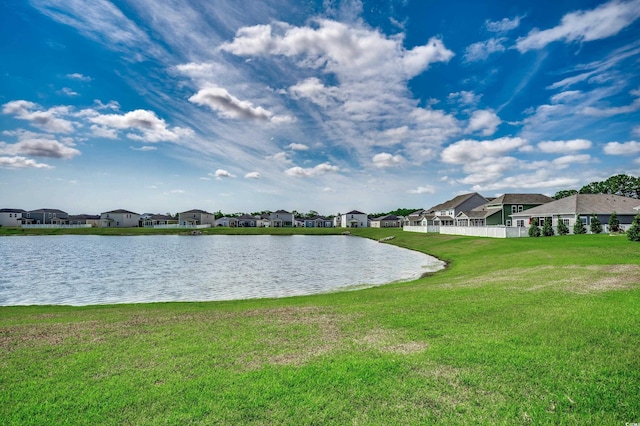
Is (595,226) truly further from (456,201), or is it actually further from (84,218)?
(84,218)

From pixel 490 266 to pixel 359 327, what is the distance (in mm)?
20570

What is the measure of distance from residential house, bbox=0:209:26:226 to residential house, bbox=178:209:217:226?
55.9 meters

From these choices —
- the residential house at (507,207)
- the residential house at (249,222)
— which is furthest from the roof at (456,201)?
the residential house at (249,222)

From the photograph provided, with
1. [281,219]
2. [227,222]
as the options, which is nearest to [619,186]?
[281,219]

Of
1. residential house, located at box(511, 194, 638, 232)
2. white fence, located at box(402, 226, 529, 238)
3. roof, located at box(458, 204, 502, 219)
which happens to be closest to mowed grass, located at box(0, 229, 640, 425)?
white fence, located at box(402, 226, 529, 238)

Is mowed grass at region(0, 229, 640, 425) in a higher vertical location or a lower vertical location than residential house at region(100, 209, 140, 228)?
lower

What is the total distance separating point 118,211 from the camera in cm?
13388

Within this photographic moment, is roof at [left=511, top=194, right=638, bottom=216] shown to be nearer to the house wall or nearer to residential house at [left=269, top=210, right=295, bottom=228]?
residential house at [left=269, top=210, right=295, bottom=228]

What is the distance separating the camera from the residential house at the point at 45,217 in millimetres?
131887

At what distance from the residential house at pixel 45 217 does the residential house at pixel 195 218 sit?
44.2m

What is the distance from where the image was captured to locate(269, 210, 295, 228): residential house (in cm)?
14775

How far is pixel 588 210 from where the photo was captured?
48312mm

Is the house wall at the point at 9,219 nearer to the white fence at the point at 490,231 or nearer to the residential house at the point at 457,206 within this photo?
the residential house at the point at 457,206

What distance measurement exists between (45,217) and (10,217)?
12832 mm
